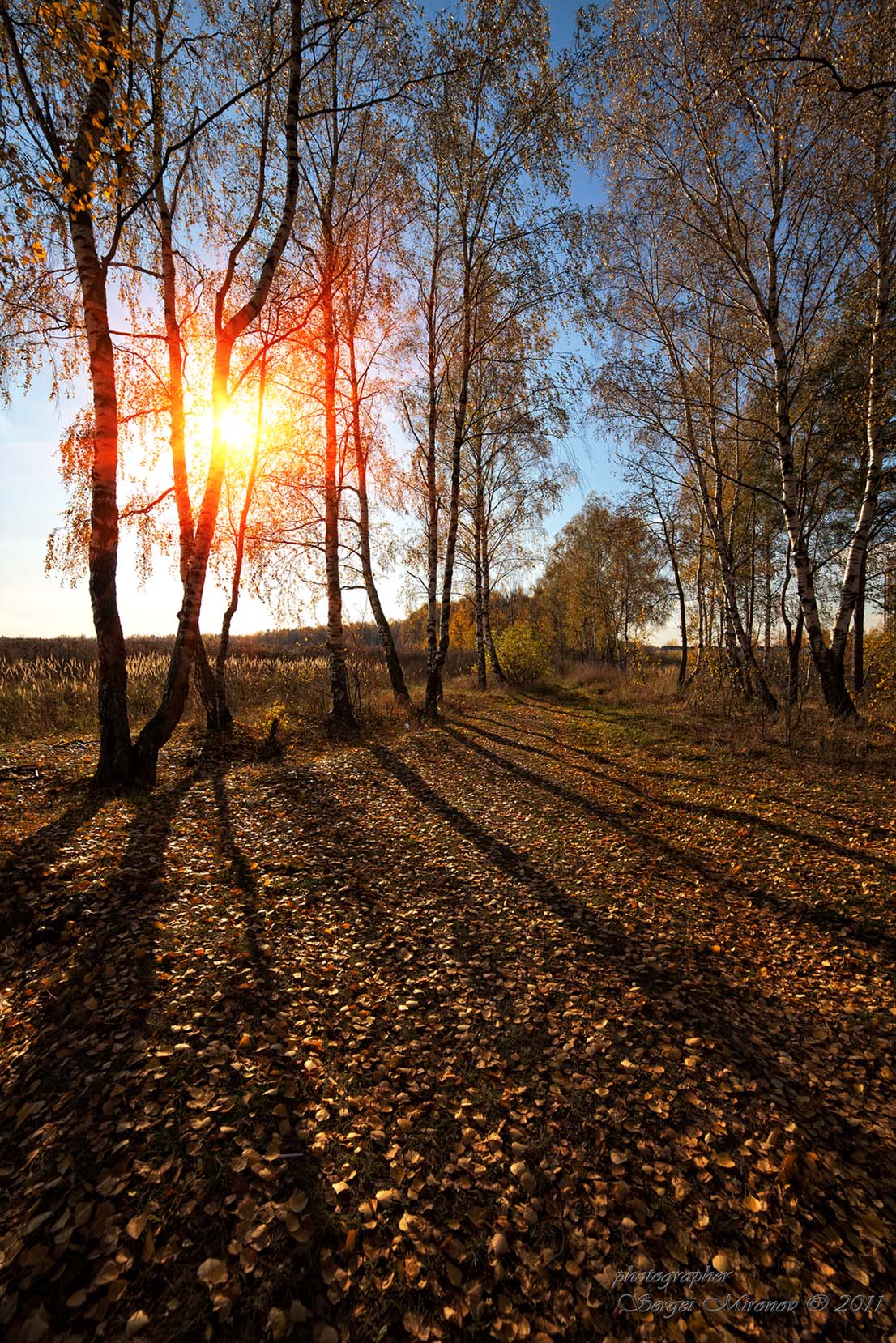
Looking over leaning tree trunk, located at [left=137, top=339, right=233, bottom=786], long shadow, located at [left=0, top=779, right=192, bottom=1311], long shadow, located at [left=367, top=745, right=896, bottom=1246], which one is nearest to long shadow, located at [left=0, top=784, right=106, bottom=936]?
long shadow, located at [left=0, top=779, right=192, bottom=1311]

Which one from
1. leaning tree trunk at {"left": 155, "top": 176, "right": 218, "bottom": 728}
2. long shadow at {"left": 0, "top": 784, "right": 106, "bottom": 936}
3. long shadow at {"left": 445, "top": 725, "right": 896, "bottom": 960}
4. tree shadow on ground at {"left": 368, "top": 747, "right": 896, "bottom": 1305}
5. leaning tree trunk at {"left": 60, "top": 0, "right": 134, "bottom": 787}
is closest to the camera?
tree shadow on ground at {"left": 368, "top": 747, "right": 896, "bottom": 1305}

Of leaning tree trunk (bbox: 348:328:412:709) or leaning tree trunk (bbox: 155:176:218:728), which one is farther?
leaning tree trunk (bbox: 348:328:412:709)

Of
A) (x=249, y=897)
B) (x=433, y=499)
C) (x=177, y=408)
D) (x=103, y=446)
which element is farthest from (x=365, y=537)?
(x=249, y=897)

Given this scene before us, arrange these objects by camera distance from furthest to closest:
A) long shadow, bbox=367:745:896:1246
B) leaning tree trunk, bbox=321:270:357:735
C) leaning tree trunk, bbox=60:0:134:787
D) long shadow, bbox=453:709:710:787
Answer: leaning tree trunk, bbox=321:270:357:735 < long shadow, bbox=453:709:710:787 < leaning tree trunk, bbox=60:0:134:787 < long shadow, bbox=367:745:896:1246

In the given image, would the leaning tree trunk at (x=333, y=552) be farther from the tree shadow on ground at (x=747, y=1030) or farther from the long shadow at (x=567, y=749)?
the tree shadow on ground at (x=747, y=1030)

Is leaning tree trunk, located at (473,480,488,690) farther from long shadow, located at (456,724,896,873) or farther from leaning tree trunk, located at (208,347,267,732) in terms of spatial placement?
long shadow, located at (456,724,896,873)

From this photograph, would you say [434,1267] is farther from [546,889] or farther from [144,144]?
[144,144]

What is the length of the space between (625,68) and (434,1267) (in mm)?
17064

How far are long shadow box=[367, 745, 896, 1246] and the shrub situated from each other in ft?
55.6

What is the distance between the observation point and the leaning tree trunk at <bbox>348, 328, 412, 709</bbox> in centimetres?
1273

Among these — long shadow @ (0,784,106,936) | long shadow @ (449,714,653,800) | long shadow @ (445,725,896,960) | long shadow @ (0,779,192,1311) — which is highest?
long shadow @ (0,784,106,936)

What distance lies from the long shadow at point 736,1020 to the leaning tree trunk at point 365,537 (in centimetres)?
1007

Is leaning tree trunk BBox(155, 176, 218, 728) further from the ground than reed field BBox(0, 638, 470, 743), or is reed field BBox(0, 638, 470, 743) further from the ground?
leaning tree trunk BBox(155, 176, 218, 728)

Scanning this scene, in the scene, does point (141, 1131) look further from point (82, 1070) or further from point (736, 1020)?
point (736, 1020)
